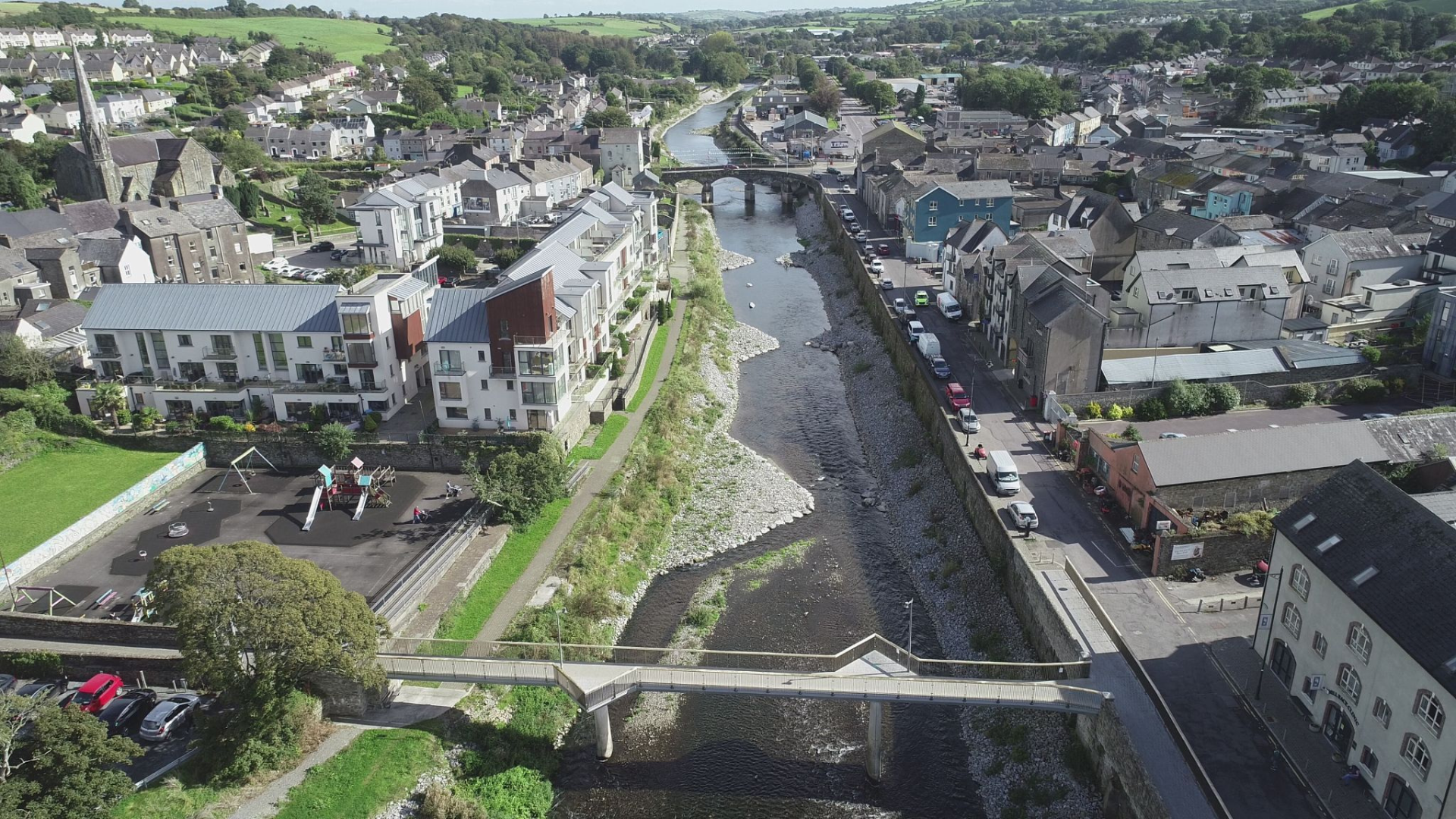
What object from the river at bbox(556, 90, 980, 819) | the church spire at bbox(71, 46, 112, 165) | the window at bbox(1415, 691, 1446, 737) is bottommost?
the river at bbox(556, 90, 980, 819)

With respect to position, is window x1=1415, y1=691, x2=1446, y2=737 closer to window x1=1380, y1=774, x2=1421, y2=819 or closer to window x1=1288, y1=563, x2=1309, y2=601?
window x1=1380, y1=774, x2=1421, y2=819

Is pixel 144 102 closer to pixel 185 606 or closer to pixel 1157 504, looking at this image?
pixel 185 606

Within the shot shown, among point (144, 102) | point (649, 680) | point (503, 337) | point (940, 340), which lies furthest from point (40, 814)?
point (144, 102)

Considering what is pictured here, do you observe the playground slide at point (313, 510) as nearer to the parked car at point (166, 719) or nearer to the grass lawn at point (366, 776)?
the parked car at point (166, 719)

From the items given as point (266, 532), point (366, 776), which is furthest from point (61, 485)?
point (366, 776)

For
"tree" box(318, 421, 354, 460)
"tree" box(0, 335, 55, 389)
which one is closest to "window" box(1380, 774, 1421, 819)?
"tree" box(318, 421, 354, 460)

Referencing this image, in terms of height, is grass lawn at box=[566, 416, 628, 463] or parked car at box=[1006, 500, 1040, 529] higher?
parked car at box=[1006, 500, 1040, 529]

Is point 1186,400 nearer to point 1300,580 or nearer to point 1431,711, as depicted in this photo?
point 1300,580

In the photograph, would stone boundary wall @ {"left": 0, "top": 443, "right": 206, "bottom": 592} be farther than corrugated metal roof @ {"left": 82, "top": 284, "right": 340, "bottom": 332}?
No
